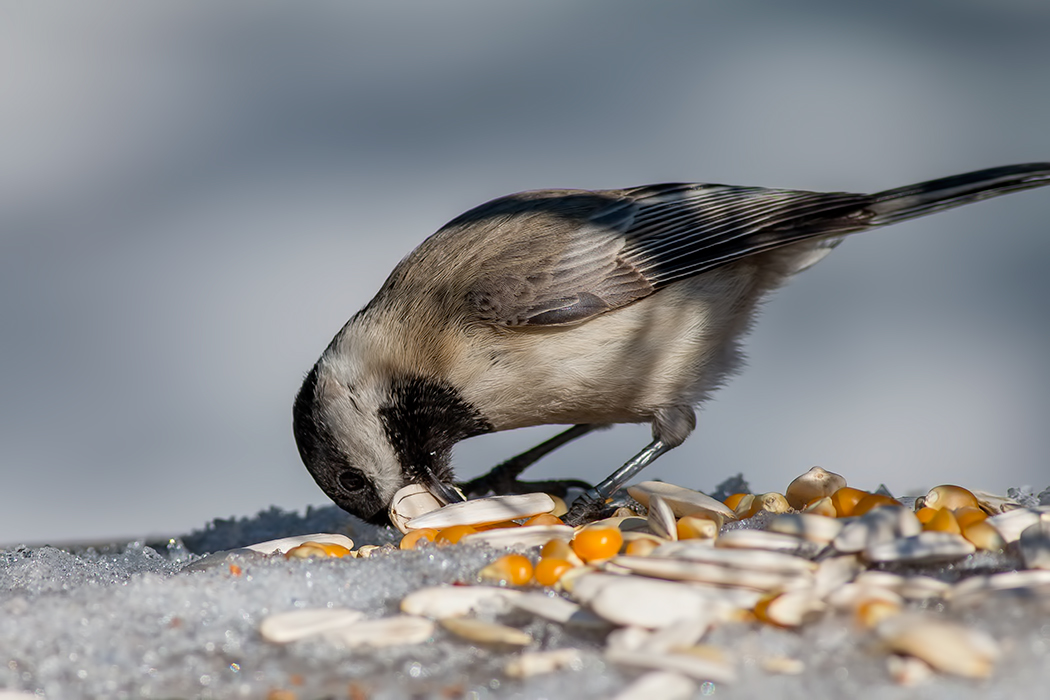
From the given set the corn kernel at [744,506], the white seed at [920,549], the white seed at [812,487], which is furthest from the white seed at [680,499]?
the white seed at [920,549]

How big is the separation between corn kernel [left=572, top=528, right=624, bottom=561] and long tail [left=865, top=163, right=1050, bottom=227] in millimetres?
1046

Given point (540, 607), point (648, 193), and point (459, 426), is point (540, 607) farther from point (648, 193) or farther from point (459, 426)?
point (648, 193)

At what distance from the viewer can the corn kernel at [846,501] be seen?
1.56 metres

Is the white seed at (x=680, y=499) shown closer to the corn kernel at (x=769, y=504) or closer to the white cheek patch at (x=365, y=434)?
the corn kernel at (x=769, y=504)

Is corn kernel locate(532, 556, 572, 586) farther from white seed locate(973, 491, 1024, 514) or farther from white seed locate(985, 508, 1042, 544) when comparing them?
white seed locate(973, 491, 1024, 514)

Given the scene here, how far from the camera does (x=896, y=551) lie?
3.76 ft

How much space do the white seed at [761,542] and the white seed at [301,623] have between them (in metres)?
0.46

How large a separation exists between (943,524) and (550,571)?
53cm

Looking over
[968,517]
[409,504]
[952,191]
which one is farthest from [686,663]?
[952,191]

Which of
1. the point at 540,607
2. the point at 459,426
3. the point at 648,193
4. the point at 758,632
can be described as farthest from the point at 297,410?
the point at 758,632

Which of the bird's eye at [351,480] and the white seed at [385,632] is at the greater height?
the white seed at [385,632]

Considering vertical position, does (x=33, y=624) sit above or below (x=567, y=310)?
below

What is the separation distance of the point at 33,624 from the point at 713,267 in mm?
1438

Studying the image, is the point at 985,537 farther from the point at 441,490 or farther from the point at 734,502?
the point at 441,490
